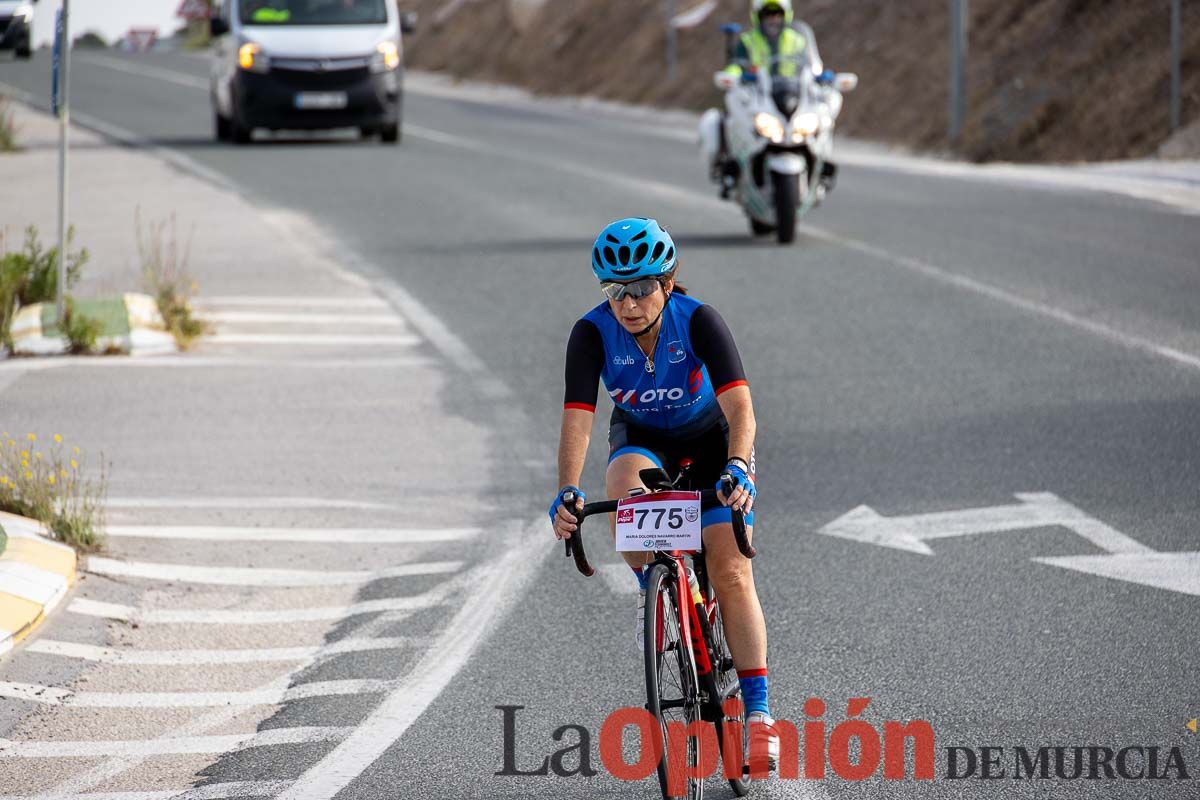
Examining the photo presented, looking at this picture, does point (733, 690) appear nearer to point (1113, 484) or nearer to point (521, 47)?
point (1113, 484)

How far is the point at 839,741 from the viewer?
20.6ft

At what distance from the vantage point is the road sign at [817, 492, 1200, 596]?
27.0 ft

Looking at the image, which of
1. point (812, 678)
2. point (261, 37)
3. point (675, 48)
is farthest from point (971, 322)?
point (675, 48)

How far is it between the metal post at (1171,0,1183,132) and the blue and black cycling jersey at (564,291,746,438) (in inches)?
874

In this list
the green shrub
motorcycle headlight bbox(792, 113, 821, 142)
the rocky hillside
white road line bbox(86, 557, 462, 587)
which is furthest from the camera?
the rocky hillside

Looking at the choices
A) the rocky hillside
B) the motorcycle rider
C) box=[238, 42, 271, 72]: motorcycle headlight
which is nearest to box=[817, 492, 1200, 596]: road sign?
the motorcycle rider

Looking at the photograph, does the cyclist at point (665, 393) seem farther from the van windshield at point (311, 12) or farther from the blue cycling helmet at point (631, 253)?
the van windshield at point (311, 12)

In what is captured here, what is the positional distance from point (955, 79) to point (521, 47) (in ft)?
97.3

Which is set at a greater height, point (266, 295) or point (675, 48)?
point (675, 48)

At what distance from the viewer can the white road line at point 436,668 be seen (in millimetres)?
6070

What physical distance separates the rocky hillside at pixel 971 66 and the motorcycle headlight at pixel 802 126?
13668 mm

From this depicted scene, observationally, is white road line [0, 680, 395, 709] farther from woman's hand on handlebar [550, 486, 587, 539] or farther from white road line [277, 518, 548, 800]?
woman's hand on handlebar [550, 486, 587, 539]

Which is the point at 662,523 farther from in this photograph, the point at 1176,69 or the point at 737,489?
the point at 1176,69

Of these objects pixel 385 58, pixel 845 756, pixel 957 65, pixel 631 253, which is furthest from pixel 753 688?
pixel 957 65
